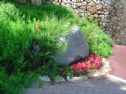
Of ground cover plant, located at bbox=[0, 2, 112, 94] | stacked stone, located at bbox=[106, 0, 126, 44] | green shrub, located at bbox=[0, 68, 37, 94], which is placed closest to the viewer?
green shrub, located at bbox=[0, 68, 37, 94]

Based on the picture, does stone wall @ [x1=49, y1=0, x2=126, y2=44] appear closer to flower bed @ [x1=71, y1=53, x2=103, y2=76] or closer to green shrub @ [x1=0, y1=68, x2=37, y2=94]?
flower bed @ [x1=71, y1=53, x2=103, y2=76]

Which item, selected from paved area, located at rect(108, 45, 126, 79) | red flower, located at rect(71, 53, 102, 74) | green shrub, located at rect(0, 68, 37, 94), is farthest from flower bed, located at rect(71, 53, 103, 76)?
green shrub, located at rect(0, 68, 37, 94)

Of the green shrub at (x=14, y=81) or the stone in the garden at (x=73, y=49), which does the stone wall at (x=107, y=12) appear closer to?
the stone in the garden at (x=73, y=49)

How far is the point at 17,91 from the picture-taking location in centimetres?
736

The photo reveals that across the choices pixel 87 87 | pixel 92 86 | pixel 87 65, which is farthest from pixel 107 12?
pixel 87 87

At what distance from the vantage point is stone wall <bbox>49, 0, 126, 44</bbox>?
13359mm

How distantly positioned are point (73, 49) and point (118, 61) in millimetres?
2052

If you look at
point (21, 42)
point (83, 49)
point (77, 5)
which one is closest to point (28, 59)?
point (21, 42)

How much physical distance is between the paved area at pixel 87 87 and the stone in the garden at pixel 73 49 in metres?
0.71

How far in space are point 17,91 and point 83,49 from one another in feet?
10.2

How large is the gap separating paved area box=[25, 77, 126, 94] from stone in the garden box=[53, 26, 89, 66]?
2.33ft

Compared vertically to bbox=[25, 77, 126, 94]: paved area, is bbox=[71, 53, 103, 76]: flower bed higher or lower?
higher

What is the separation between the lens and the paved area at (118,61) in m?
10.0

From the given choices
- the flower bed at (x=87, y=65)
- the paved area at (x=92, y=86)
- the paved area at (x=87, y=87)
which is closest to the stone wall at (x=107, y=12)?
the flower bed at (x=87, y=65)
